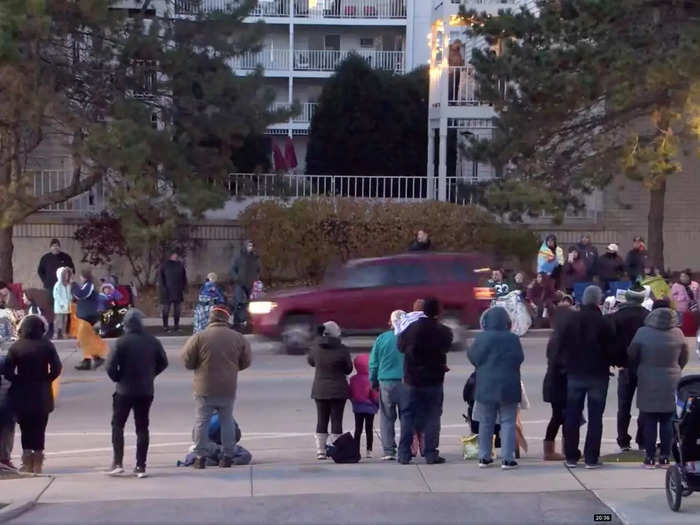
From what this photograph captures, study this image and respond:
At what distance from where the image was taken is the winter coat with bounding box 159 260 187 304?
2395 cm

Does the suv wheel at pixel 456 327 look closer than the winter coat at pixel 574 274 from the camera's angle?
Yes

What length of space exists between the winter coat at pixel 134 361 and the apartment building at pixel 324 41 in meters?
40.1

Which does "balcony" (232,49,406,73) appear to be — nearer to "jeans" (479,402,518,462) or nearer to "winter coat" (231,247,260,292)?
"winter coat" (231,247,260,292)

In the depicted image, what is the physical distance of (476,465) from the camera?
11711 millimetres

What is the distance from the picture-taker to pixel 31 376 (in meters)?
11.4

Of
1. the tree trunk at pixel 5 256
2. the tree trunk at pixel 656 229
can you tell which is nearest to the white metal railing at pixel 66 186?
the tree trunk at pixel 5 256

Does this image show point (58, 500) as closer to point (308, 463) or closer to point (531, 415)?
point (308, 463)

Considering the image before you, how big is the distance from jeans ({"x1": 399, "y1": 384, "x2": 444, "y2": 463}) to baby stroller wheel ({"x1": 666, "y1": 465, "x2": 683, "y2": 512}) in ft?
9.18

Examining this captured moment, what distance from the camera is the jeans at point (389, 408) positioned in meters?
12.0

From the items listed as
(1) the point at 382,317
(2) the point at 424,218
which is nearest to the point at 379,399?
(1) the point at 382,317

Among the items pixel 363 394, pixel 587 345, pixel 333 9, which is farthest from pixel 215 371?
pixel 333 9

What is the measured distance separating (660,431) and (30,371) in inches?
244

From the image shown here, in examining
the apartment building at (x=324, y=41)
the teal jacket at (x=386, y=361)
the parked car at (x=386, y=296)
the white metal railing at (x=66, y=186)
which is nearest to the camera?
the teal jacket at (x=386, y=361)

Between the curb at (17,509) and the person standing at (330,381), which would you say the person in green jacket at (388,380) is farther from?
the curb at (17,509)
